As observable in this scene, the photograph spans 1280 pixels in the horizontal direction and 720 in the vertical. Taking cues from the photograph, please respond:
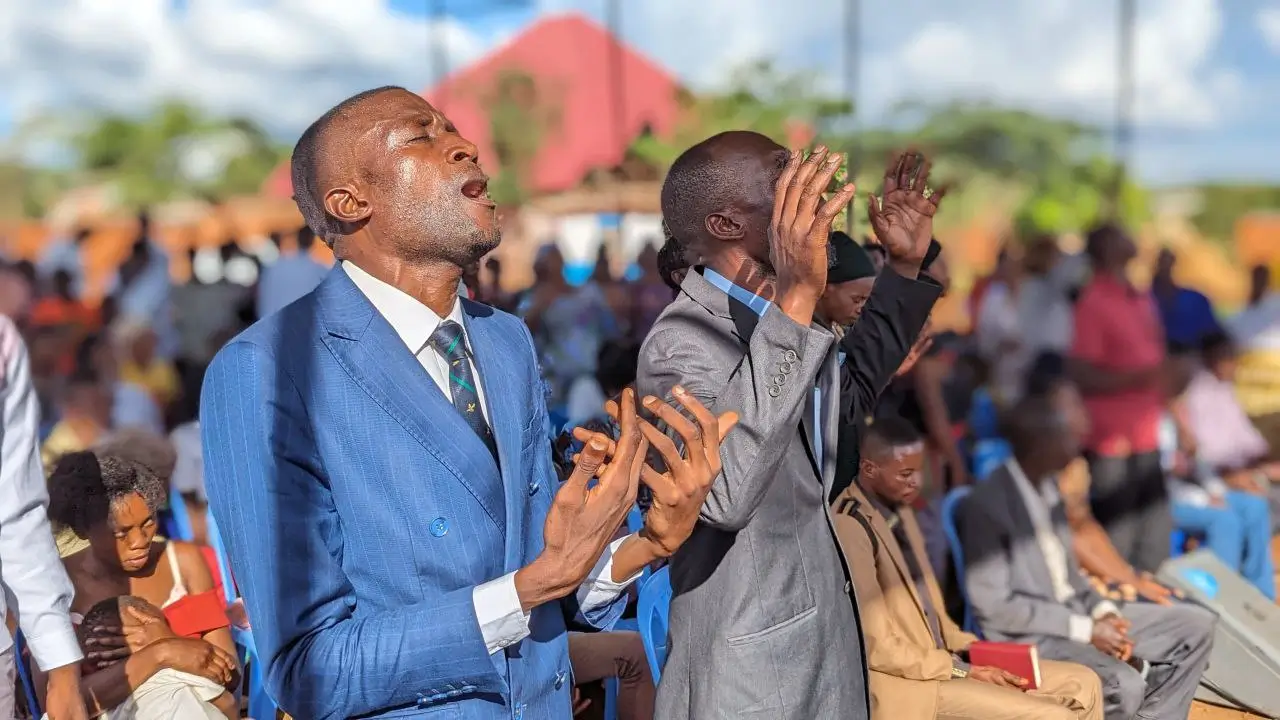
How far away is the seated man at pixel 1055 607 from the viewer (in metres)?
4.93

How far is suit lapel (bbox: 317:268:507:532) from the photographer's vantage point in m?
1.79

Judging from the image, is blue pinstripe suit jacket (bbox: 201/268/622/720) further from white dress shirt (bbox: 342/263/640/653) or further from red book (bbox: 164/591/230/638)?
red book (bbox: 164/591/230/638)

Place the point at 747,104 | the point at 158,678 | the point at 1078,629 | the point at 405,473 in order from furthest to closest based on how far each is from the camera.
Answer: the point at 747,104 < the point at 1078,629 < the point at 158,678 < the point at 405,473

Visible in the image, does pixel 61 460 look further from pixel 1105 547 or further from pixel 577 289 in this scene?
pixel 577 289

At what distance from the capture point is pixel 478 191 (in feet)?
6.79

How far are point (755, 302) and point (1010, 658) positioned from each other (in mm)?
2625

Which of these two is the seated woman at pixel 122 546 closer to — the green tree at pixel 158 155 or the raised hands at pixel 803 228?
the raised hands at pixel 803 228

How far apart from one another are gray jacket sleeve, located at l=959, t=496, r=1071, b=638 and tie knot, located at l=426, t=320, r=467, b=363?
3547 mm

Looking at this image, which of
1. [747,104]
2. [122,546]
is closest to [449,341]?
Answer: [122,546]

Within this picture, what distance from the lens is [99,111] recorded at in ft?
152

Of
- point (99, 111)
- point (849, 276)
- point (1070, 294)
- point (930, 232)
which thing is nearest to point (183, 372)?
point (849, 276)

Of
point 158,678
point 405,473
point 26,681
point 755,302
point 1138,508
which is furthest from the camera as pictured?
point 1138,508

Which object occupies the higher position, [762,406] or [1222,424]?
[762,406]

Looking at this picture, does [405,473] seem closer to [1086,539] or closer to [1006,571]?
[1006,571]
